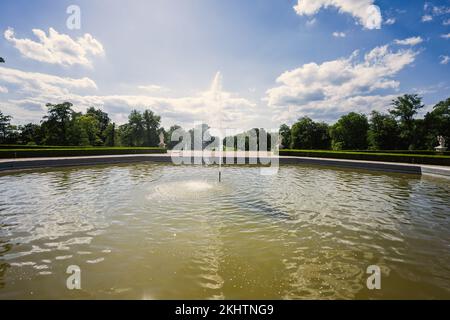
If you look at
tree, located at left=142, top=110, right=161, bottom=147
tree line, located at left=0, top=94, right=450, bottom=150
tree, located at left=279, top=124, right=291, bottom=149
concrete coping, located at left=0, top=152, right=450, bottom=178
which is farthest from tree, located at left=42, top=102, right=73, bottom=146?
tree, located at left=279, top=124, right=291, bottom=149

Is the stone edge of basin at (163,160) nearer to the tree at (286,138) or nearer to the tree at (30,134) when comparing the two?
the tree at (30,134)

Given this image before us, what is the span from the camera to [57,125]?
4738 cm

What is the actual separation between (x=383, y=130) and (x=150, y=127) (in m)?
55.4

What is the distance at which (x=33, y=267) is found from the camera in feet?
16.8

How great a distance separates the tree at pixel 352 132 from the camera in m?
63.2

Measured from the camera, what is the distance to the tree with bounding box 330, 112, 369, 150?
6325cm

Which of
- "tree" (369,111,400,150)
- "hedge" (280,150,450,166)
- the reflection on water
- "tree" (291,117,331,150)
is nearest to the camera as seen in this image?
the reflection on water

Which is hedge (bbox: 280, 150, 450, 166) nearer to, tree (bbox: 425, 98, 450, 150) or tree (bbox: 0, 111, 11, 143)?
tree (bbox: 425, 98, 450, 150)

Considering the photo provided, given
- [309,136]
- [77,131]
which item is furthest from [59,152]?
[309,136]

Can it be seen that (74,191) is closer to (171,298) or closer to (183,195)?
(183,195)

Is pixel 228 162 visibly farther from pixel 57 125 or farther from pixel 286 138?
pixel 286 138

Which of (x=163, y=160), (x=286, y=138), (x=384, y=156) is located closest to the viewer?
(x=384, y=156)

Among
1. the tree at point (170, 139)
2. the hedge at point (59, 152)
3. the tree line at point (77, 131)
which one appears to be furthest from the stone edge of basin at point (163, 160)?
the tree at point (170, 139)
